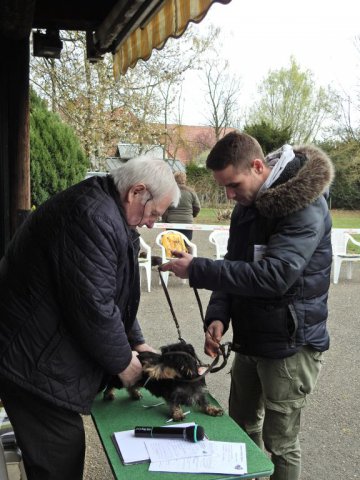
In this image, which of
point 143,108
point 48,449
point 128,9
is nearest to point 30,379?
point 48,449

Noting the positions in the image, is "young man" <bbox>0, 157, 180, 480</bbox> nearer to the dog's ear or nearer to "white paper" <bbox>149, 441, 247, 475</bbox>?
the dog's ear

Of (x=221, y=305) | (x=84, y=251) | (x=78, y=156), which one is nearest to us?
(x=84, y=251)

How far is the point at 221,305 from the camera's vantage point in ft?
8.50

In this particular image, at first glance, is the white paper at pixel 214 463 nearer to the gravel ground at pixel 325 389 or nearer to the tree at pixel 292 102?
the gravel ground at pixel 325 389

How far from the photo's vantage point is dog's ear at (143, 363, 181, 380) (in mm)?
2016

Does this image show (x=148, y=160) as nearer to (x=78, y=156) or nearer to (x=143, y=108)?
(x=78, y=156)

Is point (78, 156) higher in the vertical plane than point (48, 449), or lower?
higher

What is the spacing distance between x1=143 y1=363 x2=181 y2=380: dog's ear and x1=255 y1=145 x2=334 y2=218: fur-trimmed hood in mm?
797

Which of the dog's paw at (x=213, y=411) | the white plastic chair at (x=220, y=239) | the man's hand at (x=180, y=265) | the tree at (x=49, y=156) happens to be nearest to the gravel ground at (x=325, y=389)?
the white plastic chair at (x=220, y=239)

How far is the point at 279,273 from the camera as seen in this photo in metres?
2.11

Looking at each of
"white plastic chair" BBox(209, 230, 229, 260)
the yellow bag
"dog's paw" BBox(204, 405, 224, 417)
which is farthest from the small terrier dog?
"white plastic chair" BBox(209, 230, 229, 260)

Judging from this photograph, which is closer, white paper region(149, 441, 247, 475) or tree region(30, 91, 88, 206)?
white paper region(149, 441, 247, 475)

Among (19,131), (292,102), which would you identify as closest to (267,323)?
(19,131)

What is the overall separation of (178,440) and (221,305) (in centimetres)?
84
